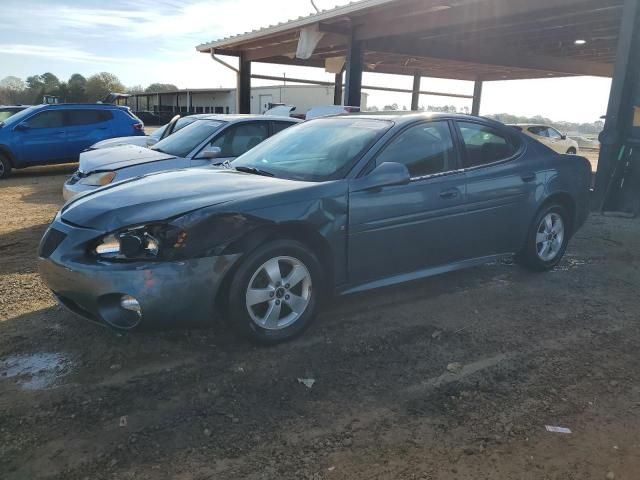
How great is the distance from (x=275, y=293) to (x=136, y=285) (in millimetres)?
902

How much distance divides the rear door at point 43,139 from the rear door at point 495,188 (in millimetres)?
11365

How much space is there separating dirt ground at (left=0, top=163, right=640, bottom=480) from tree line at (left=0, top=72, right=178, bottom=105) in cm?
5318

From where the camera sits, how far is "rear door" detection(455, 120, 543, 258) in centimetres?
474

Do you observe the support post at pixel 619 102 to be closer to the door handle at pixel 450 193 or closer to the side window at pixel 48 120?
the door handle at pixel 450 193

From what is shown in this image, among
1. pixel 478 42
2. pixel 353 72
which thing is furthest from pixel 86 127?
pixel 478 42

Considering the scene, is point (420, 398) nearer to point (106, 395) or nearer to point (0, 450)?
point (106, 395)

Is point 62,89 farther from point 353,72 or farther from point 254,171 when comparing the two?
point 254,171

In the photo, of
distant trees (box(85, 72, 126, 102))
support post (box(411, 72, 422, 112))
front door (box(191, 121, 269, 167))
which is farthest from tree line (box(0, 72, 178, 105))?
front door (box(191, 121, 269, 167))

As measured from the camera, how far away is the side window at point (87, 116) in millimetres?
Answer: 13469

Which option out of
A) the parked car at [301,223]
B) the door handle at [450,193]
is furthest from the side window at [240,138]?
the door handle at [450,193]

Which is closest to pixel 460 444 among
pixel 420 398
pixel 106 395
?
pixel 420 398

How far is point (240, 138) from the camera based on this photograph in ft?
24.6

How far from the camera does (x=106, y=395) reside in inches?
121

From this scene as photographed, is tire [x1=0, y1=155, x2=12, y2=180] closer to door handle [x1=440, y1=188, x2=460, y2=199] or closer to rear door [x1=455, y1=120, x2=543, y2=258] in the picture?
rear door [x1=455, y1=120, x2=543, y2=258]
